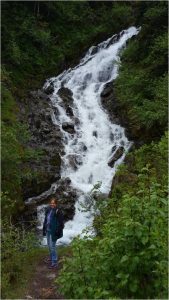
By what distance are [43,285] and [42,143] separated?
10795 mm

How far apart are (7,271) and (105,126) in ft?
43.7

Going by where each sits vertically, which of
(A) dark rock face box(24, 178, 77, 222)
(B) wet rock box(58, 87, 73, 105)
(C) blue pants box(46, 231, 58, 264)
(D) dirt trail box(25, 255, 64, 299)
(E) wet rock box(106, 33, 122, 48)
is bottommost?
(D) dirt trail box(25, 255, 64, 299)

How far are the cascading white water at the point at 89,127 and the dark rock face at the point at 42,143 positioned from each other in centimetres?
41

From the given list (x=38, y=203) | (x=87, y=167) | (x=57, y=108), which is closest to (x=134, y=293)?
(x=38, y=203)

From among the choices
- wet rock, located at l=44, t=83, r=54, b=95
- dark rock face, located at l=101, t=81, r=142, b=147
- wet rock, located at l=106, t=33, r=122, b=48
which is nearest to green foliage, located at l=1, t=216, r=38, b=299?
dark rock face, located at l=101, t=81, r=142, b=147

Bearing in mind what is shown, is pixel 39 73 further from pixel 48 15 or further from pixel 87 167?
pixel 87 167

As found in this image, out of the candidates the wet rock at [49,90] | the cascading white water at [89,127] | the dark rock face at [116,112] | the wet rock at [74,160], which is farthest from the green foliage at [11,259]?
the wet rock at [49,90]

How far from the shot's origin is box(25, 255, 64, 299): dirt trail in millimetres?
9875

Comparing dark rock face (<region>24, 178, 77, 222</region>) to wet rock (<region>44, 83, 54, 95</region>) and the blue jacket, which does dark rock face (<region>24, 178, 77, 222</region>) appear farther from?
wet rock (<region>44, 83, 54, 95</region>)

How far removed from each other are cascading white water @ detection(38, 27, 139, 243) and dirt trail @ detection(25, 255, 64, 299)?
376 cm

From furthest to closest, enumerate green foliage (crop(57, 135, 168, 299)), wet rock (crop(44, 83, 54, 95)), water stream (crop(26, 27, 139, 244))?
wet rock (crop(44, 83, 54, 95)), water stream (crop(26, 27, 139, 244)), green foliage (crop(57, 135, 168, 299))

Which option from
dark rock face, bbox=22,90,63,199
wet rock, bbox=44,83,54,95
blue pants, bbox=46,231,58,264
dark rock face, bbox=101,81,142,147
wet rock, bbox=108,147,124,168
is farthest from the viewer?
wet rock, bbox=44,83,54,95

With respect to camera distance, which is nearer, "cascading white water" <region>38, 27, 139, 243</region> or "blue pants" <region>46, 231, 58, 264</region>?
"blue pants" <region>46, 231, 58, 264</region>

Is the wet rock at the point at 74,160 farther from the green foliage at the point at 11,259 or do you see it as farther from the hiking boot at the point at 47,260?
the green foliage at the point at 11,259
